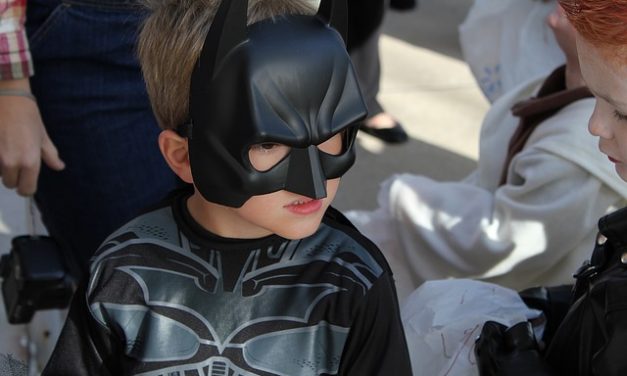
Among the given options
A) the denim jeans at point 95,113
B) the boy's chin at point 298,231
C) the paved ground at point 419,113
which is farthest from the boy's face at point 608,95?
the paved ground at point 419,113

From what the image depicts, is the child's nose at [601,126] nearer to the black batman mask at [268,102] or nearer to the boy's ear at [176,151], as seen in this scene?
the black batman mask at [268,102]

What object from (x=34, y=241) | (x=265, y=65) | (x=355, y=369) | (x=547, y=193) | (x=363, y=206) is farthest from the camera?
(x=363, y=206)

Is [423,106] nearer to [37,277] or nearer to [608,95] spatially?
[37,277]

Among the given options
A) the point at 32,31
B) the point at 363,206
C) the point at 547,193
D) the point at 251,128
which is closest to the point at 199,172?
the point at 251,128

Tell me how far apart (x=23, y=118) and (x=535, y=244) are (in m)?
1.27

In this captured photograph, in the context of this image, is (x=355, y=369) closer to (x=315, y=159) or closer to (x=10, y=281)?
(x=315, y=159)

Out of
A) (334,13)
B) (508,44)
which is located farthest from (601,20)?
(508,44)

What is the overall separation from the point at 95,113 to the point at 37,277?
0.38m

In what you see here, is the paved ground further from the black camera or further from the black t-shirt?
the black t-shirt

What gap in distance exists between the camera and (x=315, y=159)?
159 centimetres

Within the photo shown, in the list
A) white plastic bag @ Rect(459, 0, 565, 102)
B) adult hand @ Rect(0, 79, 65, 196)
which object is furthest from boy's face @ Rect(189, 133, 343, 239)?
white plastic bag @ Rect(459, 0, 565, 102)

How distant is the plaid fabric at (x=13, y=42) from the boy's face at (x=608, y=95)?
1126 mm

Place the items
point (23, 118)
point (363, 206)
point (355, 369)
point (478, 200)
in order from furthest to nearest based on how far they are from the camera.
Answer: point (363, 206)
point (478, 200)
point (23, 118)
point (355, 369)

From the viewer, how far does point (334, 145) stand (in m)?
1.65
